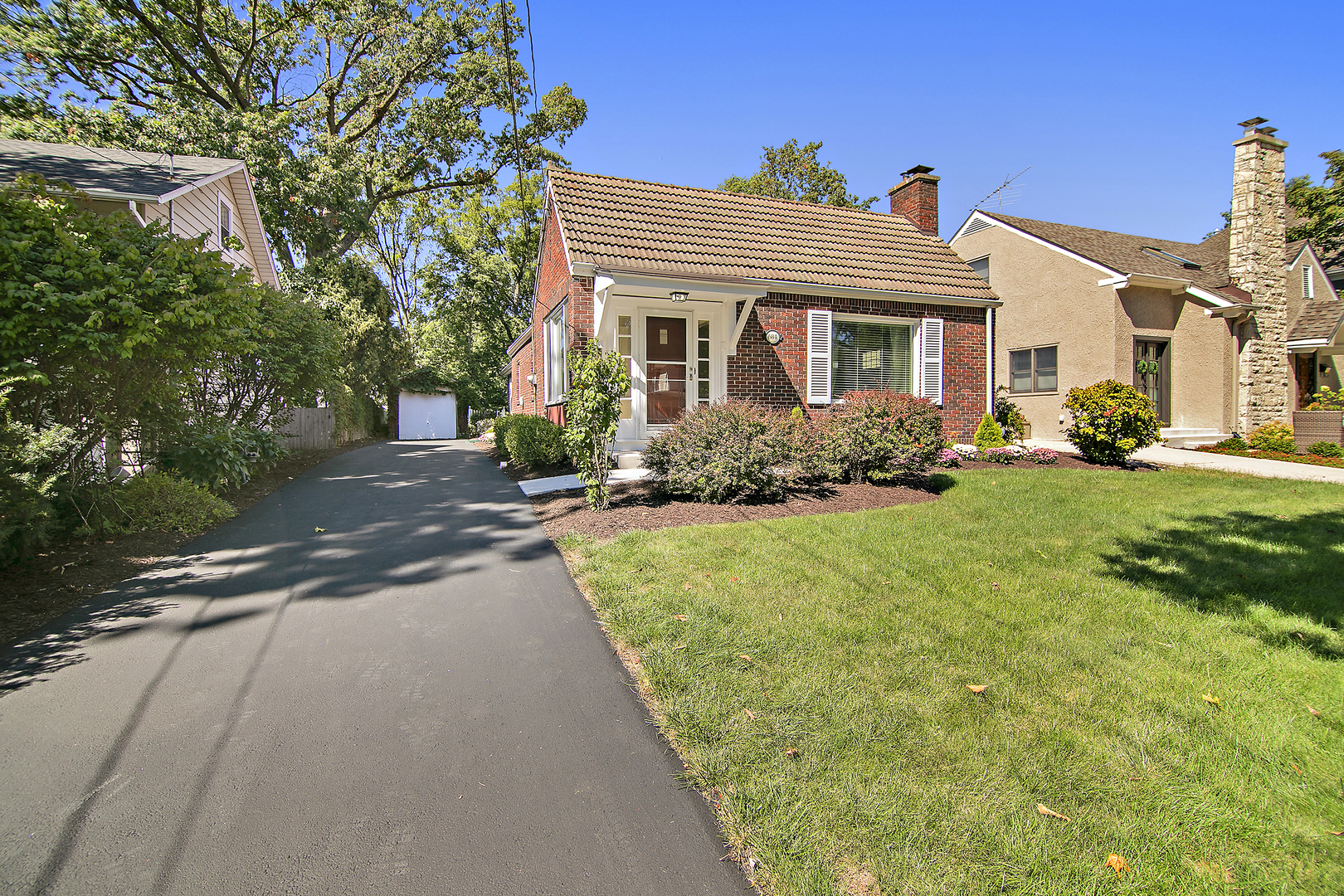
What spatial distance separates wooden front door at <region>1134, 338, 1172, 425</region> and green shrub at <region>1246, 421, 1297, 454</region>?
1895 millimetres

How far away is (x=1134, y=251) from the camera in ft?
56.4

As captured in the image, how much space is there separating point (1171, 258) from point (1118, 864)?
21.4m

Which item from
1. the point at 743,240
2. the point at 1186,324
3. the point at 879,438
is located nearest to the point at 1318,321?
the point at 1186,324

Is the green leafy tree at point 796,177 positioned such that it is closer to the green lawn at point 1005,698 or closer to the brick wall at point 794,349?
the brick wall at point 794,349

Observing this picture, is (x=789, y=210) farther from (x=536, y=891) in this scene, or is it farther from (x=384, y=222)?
(x=384, y=222)

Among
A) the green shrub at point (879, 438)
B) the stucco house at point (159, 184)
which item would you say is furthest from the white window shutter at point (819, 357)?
the stucco house at point (159, 184)

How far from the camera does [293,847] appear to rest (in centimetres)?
216

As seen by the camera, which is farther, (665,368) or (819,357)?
(819,357)

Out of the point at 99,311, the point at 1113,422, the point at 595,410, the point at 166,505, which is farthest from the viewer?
the point at 1113,422

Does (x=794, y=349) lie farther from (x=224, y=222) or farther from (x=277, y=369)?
(x=224, y=222)

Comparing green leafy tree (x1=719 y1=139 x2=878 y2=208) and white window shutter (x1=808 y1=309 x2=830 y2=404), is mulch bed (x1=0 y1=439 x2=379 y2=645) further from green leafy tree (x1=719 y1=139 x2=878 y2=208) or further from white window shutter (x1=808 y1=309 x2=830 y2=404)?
green leafy tree (x1=719 y1=139 x2=878 y2=208)

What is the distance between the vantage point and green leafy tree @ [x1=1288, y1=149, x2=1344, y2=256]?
815 inches

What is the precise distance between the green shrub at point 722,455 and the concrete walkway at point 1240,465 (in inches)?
314

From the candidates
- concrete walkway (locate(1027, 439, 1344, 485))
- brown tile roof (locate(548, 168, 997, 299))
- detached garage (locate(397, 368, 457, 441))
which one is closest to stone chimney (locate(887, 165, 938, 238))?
brown tile roof (locate(548, 168, 997, 299))
